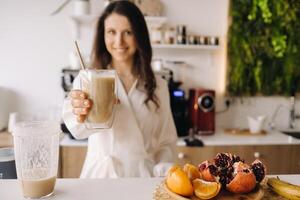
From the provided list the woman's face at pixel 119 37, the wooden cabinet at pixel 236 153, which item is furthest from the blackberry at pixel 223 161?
the wooden cabinet at pixel 236 153

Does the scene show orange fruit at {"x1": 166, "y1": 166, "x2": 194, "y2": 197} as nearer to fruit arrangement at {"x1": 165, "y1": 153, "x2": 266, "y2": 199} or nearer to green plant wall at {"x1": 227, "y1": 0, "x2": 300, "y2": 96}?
fruit arrangement at {"x1": 165, "y1": 153, "x2": 266, "y2": 199}

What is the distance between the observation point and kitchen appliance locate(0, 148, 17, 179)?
109 cm

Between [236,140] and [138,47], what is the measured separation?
1.43 m

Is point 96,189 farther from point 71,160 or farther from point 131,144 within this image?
point 71,160

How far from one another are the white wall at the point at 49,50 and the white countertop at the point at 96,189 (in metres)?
1.88

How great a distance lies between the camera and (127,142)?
1430 millimetres

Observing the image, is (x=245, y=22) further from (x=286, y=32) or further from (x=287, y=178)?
(x=287, y=178)

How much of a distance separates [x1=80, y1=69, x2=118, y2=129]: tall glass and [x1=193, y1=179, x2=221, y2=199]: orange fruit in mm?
385

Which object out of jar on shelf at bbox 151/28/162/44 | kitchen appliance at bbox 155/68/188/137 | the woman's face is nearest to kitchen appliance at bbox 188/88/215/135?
kitchen appliance at bbox 155/68/188/137

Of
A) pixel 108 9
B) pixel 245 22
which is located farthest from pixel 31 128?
pixel 245 22

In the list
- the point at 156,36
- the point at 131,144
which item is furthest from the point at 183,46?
the point at 131,144

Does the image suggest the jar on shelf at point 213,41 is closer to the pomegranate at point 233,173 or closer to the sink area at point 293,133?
the sink area at point 293,133

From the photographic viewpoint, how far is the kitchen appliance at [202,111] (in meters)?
2.67

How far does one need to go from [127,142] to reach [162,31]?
5.43 ft
